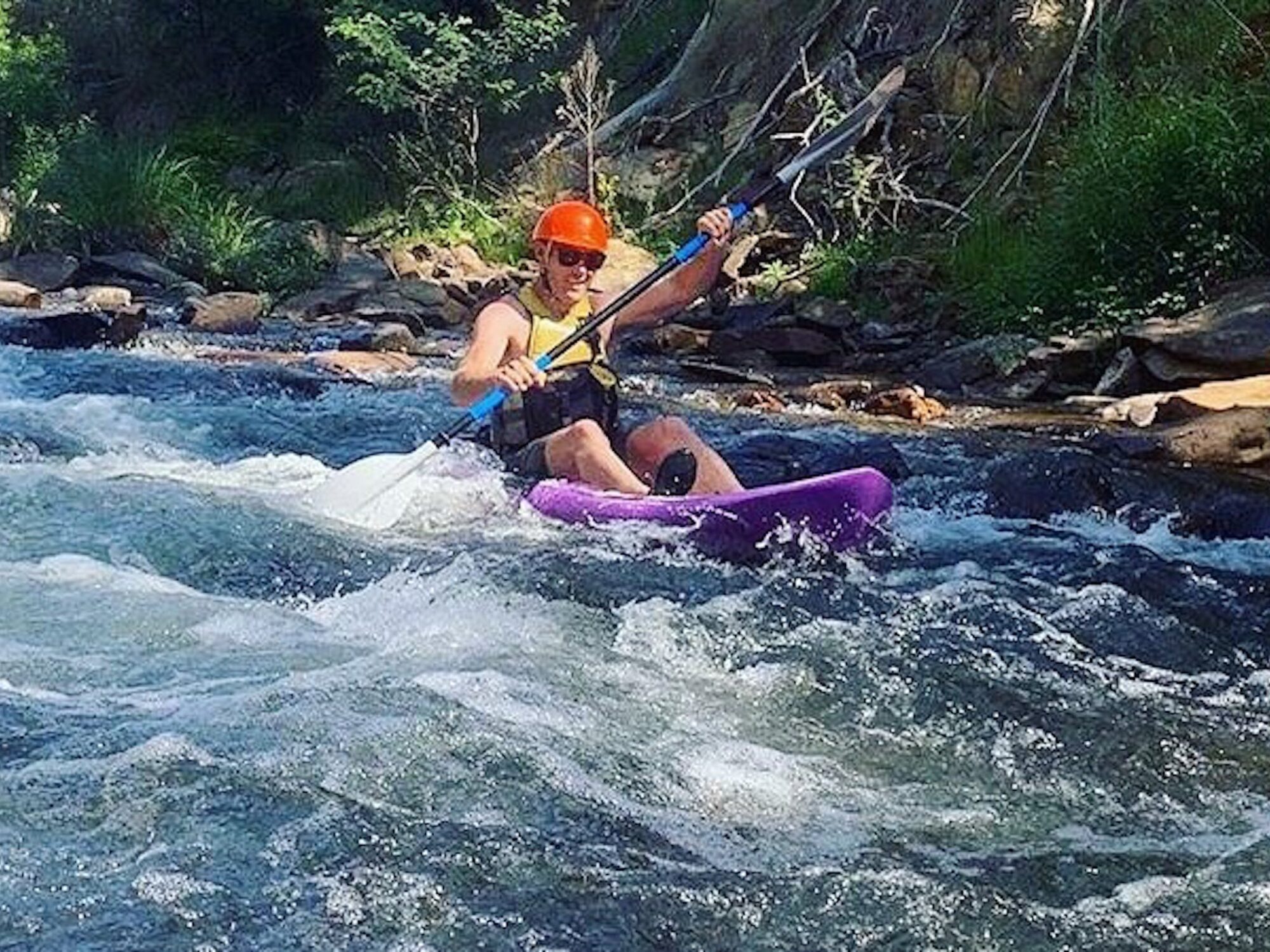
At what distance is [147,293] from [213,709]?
38.7 ft

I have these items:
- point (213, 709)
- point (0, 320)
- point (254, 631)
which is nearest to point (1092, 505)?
point (254, 631)

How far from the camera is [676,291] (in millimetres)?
5859

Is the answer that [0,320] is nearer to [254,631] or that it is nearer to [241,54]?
[254,631]

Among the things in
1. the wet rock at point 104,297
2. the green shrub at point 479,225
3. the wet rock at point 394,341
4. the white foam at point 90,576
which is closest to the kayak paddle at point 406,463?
the white foam at point 90,576

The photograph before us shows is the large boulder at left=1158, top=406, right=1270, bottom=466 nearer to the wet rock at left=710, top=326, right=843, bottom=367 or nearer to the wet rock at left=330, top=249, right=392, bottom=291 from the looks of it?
the wet rock at left=710, top=326, right=843, bottom=367

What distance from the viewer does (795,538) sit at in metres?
4.79

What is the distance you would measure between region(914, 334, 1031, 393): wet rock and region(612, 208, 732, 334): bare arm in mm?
2859

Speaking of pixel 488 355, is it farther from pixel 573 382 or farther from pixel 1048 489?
pixel 1048 489

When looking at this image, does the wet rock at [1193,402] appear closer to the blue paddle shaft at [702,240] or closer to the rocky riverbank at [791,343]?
the rocky riverbank at [791,343]

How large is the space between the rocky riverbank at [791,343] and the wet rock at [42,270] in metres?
0.03

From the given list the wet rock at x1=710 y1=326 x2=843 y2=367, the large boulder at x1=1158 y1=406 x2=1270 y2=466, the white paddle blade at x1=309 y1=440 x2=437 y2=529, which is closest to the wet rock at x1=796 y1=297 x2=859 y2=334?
the wet rock at x1=710 y1=326 x2=843 y2=367

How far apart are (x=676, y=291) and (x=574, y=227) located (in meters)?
0.59

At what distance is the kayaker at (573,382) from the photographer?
17.2 ft

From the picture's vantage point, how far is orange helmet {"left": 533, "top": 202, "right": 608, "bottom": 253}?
535cm
